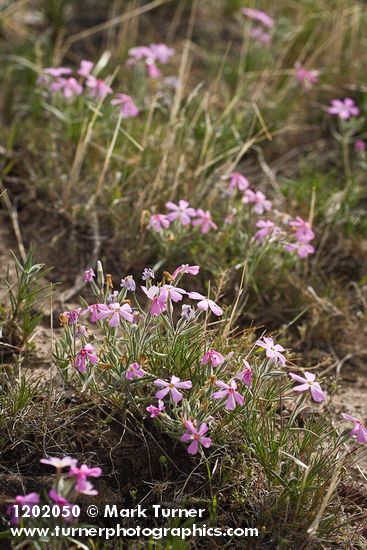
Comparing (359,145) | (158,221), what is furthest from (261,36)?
(158,221)

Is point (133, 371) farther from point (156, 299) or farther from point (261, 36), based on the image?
point (261, 36)

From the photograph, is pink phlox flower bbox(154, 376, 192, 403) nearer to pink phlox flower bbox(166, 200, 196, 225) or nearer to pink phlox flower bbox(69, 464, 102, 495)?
pink phlox flower bbox(69, 464, 102, 495)

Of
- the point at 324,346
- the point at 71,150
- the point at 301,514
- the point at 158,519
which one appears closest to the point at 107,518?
the point at 158,519

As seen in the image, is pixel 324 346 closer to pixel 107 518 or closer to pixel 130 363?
pixel 130 363

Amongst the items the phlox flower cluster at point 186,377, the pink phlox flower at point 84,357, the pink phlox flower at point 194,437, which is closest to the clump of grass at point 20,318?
the phlox flower cluster at point 186,377

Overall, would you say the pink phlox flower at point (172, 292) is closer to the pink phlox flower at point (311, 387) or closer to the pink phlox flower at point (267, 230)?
the pink phlox flower at point (311, 387)

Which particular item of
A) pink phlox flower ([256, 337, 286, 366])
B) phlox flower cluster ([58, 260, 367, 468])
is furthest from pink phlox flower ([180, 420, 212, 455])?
pink phlox flower ([256, 337, 286, 366])
